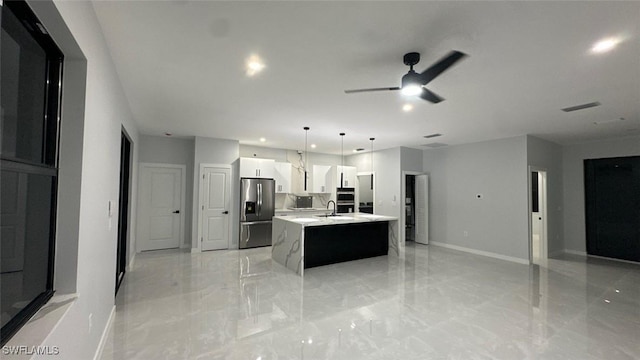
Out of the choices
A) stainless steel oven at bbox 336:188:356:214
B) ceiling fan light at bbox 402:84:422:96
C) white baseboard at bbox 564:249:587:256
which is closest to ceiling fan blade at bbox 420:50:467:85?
ceiling fan light at bbox 402:84:422:96

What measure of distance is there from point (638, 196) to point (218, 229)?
349 inches

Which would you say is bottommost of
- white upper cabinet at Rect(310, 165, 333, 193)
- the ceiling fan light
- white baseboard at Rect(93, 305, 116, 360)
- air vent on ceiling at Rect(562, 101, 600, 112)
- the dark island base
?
white baseboard at Rect(93, 305, 116, 360)

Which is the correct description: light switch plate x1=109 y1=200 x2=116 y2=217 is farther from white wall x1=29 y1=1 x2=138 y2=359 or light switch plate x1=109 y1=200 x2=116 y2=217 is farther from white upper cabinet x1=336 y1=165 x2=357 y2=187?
white upper cabinet x1=336 y1=165 x2=357 y2=187

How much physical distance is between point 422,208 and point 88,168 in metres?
7.01

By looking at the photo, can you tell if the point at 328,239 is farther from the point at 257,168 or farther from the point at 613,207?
the point at 613,207

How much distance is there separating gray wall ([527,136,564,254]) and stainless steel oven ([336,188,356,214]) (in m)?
4.33

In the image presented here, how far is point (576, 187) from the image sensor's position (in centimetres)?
619

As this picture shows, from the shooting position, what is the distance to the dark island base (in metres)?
4.79

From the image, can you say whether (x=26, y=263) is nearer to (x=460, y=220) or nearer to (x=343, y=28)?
(x=343, y=28)

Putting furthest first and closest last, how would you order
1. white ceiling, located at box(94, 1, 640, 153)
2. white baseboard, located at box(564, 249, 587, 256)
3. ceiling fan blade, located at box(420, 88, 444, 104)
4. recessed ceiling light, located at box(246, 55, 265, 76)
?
white baseboard, located at box(564, 249, 587, 256) < ceiling fan blade, located at box(420, 88, 444, 104) < recessed ceiling light, located at box(246, 55, 265, 76) < white ceiling, located at box(94, 1, 640, 153)

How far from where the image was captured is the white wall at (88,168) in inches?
57.0

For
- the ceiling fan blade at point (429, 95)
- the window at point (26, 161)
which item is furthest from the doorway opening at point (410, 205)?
the window at point (26, 161)

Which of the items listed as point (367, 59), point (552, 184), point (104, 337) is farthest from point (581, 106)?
point (104, 337)

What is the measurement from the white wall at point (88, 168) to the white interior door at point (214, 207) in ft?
11.2
